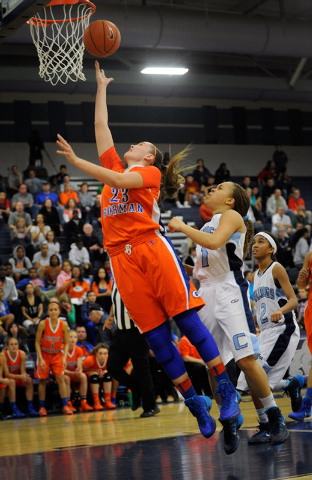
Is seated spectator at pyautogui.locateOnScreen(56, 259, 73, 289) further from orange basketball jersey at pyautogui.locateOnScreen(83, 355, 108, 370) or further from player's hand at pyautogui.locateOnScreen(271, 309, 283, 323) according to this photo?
player's hand at pyautogui.locateOnScreen(271, 309, 283, 323)

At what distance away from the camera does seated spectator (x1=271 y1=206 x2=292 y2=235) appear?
59.7 ft

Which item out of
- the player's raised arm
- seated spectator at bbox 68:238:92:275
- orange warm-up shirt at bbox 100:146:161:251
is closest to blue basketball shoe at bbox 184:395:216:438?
orange warm-up shirt at bbox 100:146:161:251

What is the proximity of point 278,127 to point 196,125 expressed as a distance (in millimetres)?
3678

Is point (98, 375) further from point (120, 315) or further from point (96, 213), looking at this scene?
point (96, 213)

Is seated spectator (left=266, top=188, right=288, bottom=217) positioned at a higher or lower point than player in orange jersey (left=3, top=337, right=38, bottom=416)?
higher

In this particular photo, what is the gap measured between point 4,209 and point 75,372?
718 centimetres

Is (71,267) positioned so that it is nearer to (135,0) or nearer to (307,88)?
(135,0)

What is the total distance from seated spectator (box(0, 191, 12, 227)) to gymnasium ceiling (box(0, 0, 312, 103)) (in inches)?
151

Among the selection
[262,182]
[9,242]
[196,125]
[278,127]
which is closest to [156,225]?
[9,242]

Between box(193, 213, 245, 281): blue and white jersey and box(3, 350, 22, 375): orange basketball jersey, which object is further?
box(3, 350, 22, 375): orange basketball jersey

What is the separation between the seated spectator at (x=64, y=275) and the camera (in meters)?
13.1

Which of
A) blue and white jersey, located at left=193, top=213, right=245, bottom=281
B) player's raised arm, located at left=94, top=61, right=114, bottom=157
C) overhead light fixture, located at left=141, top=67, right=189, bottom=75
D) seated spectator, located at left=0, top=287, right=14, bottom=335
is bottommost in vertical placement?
blue and white jersey, located at left=193, top=213, right=245, bottom=281

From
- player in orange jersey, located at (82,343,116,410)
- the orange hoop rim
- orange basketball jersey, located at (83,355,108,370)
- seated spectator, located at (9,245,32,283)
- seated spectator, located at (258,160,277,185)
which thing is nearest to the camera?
the orange hoop rim

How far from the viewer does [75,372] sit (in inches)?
410
